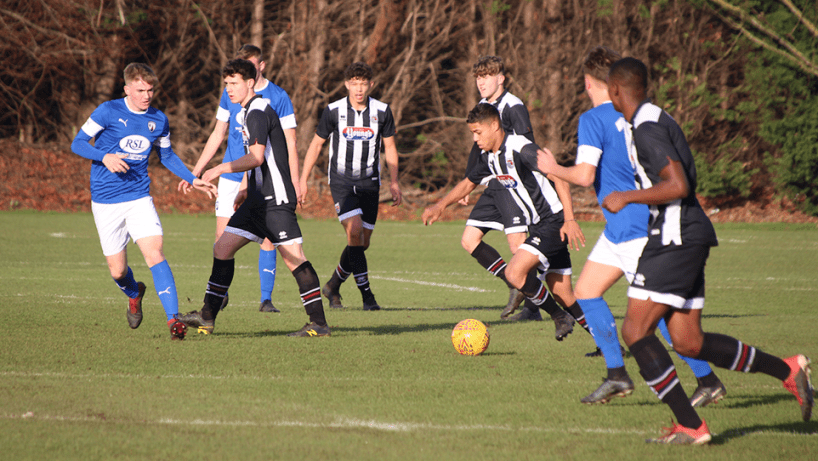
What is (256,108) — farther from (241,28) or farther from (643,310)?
(241,28)

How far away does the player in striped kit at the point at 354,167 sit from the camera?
353 inches

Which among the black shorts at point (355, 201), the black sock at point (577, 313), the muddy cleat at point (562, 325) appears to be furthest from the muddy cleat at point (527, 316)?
the black shorts at point (355, 201)

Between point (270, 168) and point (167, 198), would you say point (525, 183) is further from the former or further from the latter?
point (167, 198)

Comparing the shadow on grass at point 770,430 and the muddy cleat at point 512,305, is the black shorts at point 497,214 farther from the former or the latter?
the shadow on grass at point 770,430

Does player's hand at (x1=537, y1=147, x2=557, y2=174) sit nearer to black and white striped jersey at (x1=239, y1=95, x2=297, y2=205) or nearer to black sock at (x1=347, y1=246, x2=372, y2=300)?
black and white striped jersey at (x1=239, y1=95, x2=297, y2=205)

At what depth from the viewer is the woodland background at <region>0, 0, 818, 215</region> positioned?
22812 mm

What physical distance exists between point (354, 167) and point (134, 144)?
9.41 feet

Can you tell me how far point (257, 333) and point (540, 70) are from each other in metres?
17.5

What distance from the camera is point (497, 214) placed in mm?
8062

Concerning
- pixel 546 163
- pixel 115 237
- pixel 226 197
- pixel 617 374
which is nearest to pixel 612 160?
pixel 546 163

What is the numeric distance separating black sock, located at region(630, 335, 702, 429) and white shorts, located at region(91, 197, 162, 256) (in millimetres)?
4072

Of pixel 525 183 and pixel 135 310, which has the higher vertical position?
pixel 525 183

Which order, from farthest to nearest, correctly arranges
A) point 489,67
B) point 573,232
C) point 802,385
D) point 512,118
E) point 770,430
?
point 489,67, point 512,118, point 573,232, point 770,430, point 802,385

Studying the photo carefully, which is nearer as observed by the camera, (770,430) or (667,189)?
(667,189)
